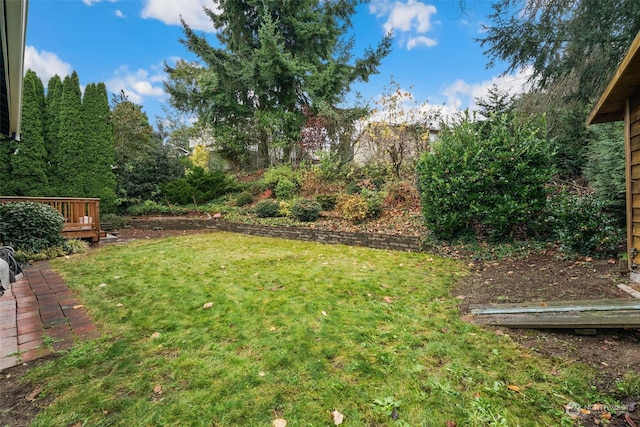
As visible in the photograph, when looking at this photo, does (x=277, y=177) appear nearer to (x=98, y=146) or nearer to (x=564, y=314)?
(x=98, y=146)

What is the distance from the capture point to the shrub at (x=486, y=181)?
5449 millimetres

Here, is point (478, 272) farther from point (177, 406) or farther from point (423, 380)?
point (177, 406)

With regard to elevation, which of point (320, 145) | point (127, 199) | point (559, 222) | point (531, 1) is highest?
point (531, 1)

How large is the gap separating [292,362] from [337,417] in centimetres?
63

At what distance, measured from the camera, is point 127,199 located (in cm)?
1183

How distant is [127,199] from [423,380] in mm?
12898

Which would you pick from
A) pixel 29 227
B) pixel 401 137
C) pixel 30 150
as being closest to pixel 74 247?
pixel 29 227

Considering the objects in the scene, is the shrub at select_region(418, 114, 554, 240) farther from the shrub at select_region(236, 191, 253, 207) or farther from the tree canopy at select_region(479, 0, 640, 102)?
the shrub at select_region(236, 191, 253, 207)

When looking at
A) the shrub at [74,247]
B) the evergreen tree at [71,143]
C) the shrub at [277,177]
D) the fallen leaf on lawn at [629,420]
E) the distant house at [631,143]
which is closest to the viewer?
the fallen leaf on lawn at [629,420]

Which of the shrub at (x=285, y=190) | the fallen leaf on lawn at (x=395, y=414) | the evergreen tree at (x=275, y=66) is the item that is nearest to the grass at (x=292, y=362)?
the fallen leaf on lawn at (x=395, y=414)

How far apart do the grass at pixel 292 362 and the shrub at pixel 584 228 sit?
2.46m

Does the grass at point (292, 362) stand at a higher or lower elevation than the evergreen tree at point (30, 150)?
lower

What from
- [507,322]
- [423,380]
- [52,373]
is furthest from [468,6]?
[52,373]

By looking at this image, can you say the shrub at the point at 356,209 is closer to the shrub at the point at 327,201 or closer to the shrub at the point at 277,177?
the shrub at the point at 327,201
